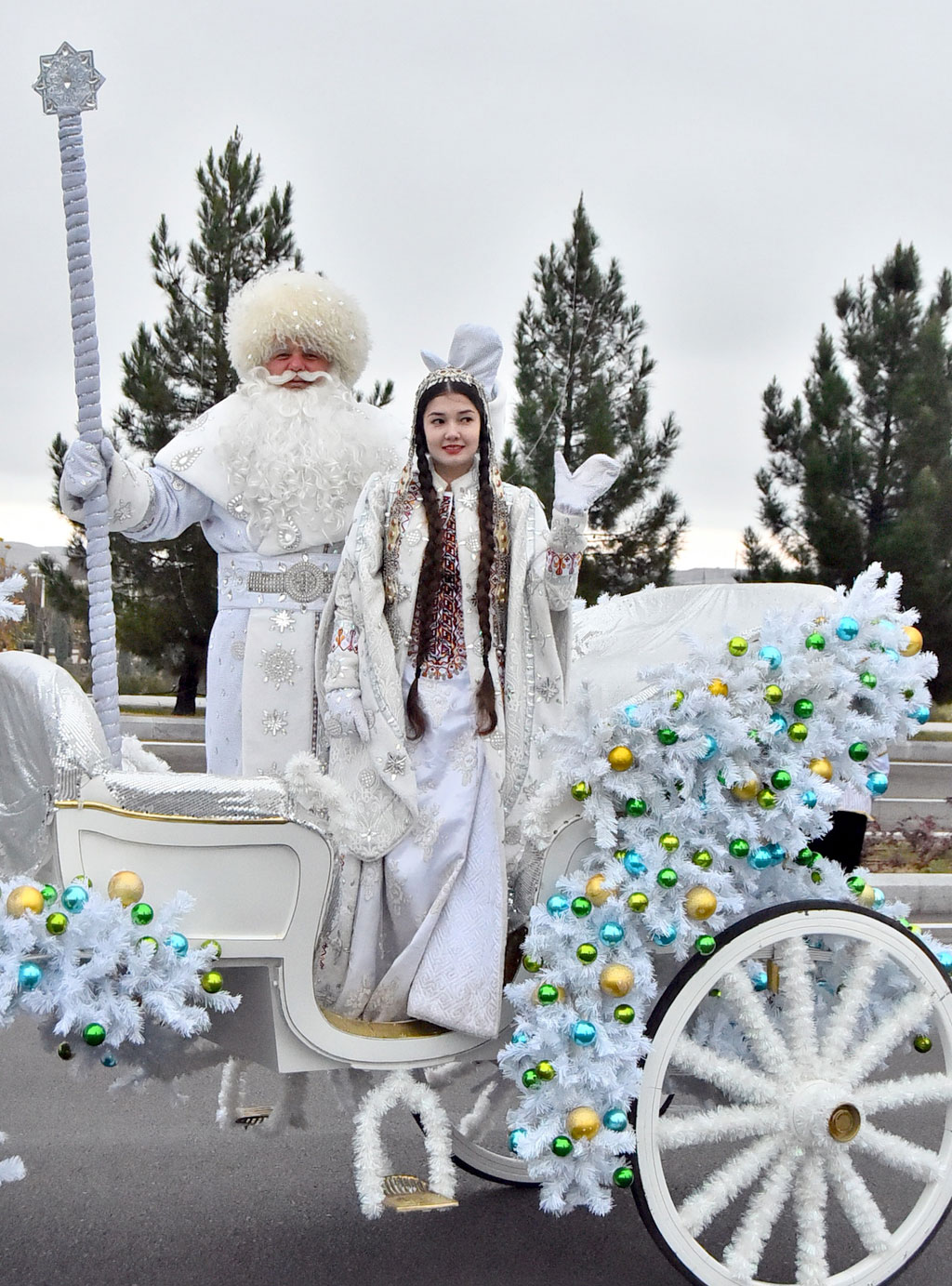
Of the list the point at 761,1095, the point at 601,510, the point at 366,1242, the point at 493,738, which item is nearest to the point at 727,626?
the point at 493,738

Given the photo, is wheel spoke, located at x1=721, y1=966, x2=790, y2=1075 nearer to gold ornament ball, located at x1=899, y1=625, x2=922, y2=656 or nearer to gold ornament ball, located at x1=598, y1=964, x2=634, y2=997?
gold ornament ball, located at x1=598, y1=964, x2=634, y2=997

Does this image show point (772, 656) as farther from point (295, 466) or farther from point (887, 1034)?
point (295, 466)

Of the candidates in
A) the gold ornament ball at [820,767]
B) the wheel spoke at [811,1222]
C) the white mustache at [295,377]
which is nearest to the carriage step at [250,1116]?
the wheel spoke at [811,1222]

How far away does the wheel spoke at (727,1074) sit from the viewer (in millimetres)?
2408

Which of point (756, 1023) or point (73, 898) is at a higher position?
point (73, 898)

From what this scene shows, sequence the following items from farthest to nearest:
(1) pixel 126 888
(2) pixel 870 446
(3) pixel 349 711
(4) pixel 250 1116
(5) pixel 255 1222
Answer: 1. (2) pixel 870 446
2. (5) pixel 255 1222
3. (4) pixel 250 1116
4. (3) pixel 349 711
5. (1) pixel 126 888

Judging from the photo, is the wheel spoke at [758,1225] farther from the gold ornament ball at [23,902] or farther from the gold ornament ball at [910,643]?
the gold ornament ball at [23,902]

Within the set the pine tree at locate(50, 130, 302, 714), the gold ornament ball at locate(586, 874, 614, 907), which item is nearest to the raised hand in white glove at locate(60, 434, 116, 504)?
the gold ornament ball at locate(586, 874, 614, 907)

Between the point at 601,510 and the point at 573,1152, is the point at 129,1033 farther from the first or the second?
the point at 601,510

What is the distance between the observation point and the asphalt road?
2.65m

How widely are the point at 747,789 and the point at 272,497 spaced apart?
165cm

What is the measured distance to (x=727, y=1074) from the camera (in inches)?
95.4

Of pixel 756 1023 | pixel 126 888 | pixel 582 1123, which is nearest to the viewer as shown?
pixel 126 888

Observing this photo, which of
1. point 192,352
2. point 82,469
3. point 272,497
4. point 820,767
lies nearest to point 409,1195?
point 820,767
